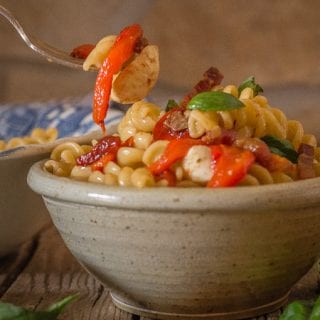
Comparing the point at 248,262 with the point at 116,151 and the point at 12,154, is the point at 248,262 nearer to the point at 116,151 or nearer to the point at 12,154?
the point at 116,151

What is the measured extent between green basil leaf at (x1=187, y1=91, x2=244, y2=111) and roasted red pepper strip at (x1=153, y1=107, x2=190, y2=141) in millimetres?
37

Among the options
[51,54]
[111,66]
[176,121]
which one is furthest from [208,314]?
[51,54]

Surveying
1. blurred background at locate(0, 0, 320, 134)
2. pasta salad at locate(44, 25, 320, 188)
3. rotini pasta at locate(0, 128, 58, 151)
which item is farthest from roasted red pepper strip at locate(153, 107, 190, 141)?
blurred background at locate(0, 0, 320, 134)

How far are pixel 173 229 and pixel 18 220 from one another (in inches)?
14.9

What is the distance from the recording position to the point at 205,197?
3.18ft

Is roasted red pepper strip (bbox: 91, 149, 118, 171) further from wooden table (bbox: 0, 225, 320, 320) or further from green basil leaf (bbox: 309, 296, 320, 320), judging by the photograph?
green basil leaf (bbox: 309, 296, 320, 320)

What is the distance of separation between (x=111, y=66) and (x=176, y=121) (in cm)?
16

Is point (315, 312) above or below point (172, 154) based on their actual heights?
below

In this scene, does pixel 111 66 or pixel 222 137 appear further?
pixel 111 66

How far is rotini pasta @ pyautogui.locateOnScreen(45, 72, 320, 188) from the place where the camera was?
1006mm

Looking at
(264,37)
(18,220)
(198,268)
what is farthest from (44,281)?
(264,37)

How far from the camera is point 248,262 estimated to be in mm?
1030

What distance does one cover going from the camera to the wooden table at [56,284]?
1.15m

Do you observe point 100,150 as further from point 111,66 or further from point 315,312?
point 315,312
